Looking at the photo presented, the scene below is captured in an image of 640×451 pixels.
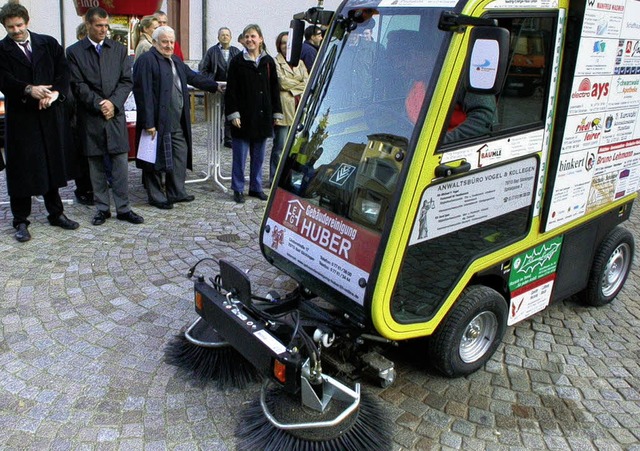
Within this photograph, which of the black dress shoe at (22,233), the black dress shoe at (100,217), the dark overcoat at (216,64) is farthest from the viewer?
the dark overcoat at (216,64)

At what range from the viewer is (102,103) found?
596cm

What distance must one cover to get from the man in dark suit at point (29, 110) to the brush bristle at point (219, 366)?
2.71m

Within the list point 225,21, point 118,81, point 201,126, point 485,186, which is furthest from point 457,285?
point 225,21

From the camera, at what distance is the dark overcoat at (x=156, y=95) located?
20.8ft

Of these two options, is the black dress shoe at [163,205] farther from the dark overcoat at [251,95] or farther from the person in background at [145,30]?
the person in background at [145,30]

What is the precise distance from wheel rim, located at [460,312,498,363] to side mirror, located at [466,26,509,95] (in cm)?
142

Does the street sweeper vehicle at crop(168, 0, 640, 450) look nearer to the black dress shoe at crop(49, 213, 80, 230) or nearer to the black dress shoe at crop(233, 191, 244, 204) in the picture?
the black dress shoe at crop(49, 213, 80, 230)

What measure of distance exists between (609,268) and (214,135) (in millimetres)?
4914

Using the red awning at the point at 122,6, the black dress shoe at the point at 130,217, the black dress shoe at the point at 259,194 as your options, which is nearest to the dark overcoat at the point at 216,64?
the red awning at the point at 122,6

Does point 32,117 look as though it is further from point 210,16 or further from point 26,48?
point 210,16

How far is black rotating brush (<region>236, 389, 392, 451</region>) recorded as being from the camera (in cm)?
295

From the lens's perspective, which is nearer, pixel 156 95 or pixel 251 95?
pixel 156 95

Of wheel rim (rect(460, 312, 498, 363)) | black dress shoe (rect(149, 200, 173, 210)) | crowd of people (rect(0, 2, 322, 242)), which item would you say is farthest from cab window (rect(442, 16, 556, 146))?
black dress shoe (rect(149, 200, 173, 210))

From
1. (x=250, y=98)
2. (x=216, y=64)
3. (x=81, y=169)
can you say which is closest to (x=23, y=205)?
(x=81, y=169)
